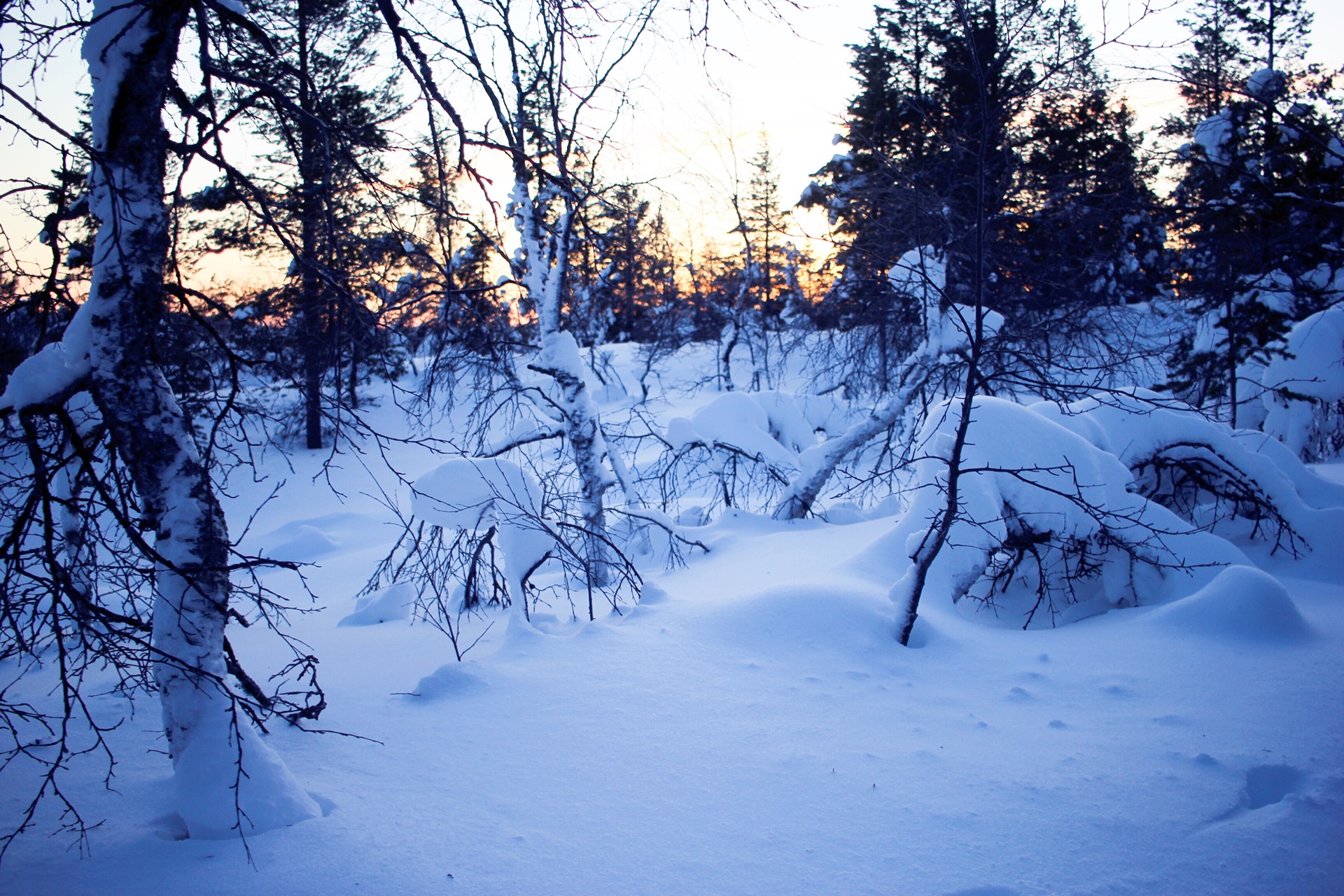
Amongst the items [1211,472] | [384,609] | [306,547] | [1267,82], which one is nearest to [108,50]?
[384,609]

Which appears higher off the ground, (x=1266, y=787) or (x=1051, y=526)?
(x=1051, y=526)

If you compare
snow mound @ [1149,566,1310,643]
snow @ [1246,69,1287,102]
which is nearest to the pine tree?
snow mound @ [1149,566,1310,643]

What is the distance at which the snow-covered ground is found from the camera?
87.8 inches

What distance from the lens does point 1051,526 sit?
4801mm

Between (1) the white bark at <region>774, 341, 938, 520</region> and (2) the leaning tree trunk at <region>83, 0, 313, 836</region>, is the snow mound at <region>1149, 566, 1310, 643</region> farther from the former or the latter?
(2) the leaning tree trunk at <region>83, 0, 313, 836</region>

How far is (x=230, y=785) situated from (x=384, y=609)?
3.63 metres

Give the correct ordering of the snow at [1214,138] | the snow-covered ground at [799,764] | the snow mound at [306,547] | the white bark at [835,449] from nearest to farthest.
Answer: the snow-covered ground at [799,764], the white bark at [835,449], the snow at [1214,138], the snow mound at [306,547]

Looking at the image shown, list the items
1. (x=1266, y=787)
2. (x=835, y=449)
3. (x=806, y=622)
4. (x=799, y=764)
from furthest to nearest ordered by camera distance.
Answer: (x=835, y=449) → (x=806, y=622) → (x=799, y=764) → (x=1266, y=787)

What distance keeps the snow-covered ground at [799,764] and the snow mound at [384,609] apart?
96cm

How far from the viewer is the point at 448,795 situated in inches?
105

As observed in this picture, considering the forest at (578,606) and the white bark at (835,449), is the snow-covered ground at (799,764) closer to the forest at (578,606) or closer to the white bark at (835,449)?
the forest at (578,606)

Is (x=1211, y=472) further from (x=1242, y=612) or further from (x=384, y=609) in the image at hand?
(x=384, y=609)

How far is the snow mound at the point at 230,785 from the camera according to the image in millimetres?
2348

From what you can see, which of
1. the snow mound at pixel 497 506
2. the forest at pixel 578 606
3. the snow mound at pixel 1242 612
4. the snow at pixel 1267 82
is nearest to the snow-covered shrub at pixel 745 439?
the forest at pixel 578 606
